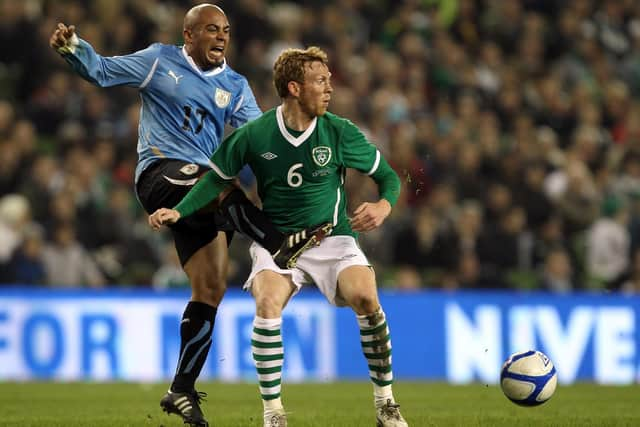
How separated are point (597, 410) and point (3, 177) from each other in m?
7.58

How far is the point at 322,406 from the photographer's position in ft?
32.2

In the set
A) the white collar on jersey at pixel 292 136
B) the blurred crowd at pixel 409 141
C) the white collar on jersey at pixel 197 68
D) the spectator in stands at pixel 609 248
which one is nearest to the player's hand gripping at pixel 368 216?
the white collar on jersey at pixel 292 136

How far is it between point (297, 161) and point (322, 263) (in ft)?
2.01

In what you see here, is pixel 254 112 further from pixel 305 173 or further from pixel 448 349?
pixel 448 349

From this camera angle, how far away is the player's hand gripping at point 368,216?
22.9 ft

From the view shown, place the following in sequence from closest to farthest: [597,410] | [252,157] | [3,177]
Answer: [252,157], [597,410], [3,177]

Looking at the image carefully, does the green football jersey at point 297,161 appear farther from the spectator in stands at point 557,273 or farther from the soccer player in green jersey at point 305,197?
the spectator in stands at point 557,273

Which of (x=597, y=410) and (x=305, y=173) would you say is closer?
(x=305, y=173)

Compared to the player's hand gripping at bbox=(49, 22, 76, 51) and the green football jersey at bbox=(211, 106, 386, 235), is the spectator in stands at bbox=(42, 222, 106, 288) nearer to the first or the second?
the player's hand gripping at bbox=(49, 22, 76, 51)

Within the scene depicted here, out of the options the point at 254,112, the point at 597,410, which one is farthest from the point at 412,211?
the point at 254,112

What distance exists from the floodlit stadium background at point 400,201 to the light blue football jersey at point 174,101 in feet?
18.3

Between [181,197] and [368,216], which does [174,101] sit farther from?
[368,216]

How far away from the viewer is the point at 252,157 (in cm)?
727

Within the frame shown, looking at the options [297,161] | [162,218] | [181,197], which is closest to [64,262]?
[181,197]
